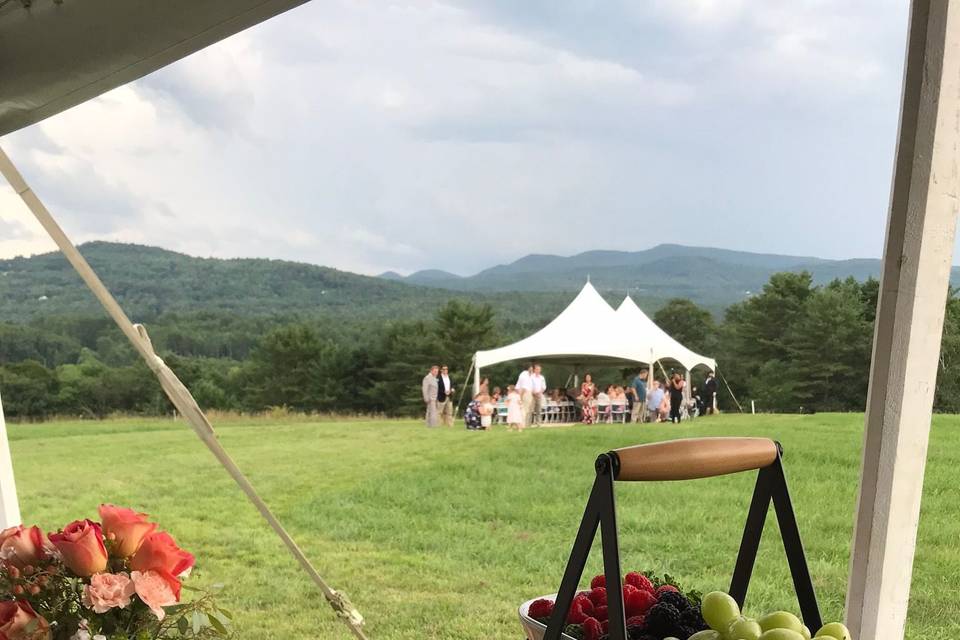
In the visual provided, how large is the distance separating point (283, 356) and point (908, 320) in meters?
6.88

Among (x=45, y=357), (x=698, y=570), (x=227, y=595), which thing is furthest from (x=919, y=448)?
(x=45, y=357)

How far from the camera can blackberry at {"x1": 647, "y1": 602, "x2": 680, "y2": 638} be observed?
1.74 ft

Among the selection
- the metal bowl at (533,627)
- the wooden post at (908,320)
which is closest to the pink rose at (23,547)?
the metal bowl at (533,627)

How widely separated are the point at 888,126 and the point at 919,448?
5502mm

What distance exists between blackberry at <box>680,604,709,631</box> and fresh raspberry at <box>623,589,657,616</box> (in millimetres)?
37

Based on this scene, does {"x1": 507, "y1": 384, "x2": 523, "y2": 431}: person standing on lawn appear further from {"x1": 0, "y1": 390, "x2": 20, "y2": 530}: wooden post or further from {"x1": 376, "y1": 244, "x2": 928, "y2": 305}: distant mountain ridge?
{"x1": 0, "y1": 390, "x2": 20, "y2": 530}: wooden post

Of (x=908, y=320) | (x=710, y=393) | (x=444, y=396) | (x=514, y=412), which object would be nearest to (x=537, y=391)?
(x=514, y=412)

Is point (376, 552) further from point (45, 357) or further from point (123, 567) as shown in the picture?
point (123, 567)

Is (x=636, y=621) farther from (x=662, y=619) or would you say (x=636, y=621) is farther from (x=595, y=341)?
(x=595, y=341)

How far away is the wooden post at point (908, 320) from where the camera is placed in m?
1.01

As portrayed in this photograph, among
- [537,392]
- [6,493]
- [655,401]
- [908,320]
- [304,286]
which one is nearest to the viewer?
[908,320]

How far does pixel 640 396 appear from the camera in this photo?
677 cm

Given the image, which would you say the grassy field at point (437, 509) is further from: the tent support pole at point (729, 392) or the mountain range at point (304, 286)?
the mountain range at point (304, 286)

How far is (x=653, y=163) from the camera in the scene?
9805 millimetres
